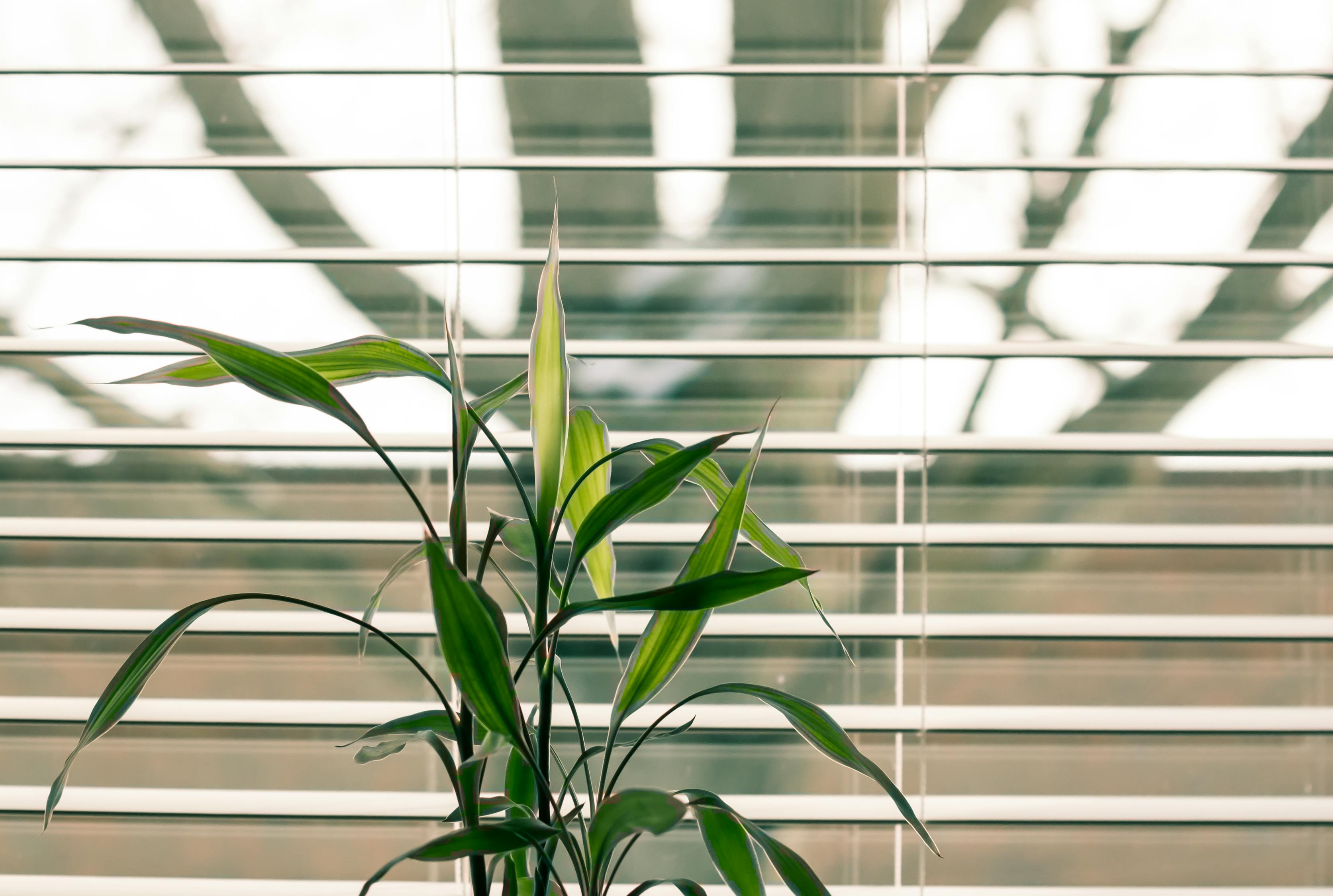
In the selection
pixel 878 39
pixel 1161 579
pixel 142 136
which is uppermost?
pixel 878 39

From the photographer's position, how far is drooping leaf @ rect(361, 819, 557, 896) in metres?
0.63

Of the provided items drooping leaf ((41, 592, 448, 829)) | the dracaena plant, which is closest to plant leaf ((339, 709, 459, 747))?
the dracaena plant

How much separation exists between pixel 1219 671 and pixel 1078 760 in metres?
0.26

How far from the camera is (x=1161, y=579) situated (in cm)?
124

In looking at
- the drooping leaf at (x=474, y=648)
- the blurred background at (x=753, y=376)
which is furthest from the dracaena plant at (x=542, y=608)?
the blurred background at (x=753, y=376)

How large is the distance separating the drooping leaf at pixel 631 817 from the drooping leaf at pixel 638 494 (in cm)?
20

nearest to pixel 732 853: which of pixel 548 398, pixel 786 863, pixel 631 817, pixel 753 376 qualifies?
pixel 786 863

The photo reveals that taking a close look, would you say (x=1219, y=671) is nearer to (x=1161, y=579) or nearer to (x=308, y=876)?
(x=1161, y=579)

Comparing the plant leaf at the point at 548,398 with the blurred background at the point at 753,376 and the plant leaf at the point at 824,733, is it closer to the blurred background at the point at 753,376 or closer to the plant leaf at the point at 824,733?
the plant leaf at the point at 824,733

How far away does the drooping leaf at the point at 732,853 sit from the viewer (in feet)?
2.54

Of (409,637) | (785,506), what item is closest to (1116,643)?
(785,506)

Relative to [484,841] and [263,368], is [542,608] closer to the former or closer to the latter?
[484,841]

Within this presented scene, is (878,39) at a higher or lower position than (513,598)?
higher

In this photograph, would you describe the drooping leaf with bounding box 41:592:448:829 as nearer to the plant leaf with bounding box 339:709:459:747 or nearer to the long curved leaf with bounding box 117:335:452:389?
the plant leaf with bounding box 339:709:459:747
